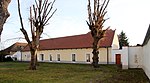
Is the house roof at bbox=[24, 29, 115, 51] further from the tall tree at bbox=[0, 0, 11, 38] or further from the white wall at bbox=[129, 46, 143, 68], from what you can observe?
the tall tree at bbox=[0, 0, 11, 38]

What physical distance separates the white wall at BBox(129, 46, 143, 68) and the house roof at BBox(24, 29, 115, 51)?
1077 cm

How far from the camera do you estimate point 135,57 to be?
3105 centimetres

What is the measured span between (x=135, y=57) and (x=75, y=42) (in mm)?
20207

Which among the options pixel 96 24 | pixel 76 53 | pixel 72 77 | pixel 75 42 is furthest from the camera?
pixel 75 42

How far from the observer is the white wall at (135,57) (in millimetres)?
30906

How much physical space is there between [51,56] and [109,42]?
1571cm

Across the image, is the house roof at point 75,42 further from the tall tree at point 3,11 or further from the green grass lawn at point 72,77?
the tall tree at point 3,11

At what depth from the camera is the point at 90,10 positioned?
31.4 m

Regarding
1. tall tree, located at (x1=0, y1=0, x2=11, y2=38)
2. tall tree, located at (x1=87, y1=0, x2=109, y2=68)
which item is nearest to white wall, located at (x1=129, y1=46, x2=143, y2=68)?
tall tree, located at (x1=87, y1=0, x2=109, y2=68)

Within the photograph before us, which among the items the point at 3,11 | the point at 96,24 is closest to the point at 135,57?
the point at 96,24

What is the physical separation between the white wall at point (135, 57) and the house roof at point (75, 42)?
10.8 meters

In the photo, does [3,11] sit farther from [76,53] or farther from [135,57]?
[76,53]

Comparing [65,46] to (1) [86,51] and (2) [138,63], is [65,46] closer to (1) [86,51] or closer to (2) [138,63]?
(1) [86,51]

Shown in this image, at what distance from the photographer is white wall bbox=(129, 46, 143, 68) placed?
3091cm
